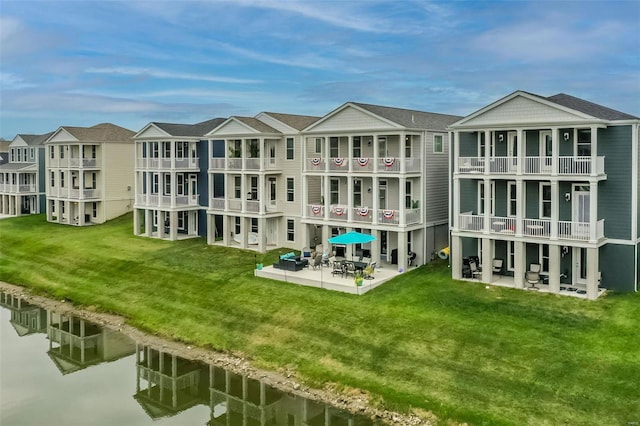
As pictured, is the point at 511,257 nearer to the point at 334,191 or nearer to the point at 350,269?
the point at 350,269

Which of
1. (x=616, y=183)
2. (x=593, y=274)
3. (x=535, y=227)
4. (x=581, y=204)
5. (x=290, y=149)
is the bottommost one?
(x=593, y=274)

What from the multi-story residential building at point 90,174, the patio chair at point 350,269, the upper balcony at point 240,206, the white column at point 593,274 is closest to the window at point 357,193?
the patio chair at point 350,269

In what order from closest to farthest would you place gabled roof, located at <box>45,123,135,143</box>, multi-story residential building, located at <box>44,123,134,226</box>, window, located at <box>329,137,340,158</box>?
window, located at <box>329,137,340,158</box>, multi-story residential building, located at <box>44,123,134,226</box>, gabled roof, located at <box>45,123,135,143</box>

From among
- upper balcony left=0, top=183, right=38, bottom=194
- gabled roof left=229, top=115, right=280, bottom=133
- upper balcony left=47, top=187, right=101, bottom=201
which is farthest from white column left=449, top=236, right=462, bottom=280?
upper balcony left=0, top=183, right=38, bottom=194

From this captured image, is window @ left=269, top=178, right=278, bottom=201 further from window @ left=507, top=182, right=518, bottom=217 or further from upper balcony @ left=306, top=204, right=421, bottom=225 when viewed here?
window @ left=507, top=182, right=518, bottom=217

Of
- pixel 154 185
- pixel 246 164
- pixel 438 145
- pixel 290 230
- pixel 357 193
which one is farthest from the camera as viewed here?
pixel 154 185

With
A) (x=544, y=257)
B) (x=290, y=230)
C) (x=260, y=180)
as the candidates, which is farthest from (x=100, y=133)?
(x=544, y=257)
